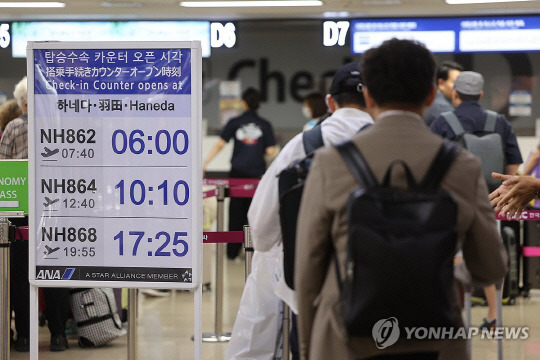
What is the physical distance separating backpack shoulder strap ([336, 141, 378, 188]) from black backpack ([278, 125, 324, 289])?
941mm

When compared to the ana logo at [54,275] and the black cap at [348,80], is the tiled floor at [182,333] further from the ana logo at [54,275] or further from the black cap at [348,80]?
the black cap at [348,80]

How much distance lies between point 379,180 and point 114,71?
7.32 ft

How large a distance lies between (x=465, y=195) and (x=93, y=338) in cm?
442

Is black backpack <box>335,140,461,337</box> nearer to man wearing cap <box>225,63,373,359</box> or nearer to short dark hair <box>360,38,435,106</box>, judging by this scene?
short dark hair <box>360,38,435,106</box>

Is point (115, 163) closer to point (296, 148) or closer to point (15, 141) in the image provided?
point (296, 148)

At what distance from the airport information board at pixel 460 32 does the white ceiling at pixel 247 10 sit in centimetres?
10

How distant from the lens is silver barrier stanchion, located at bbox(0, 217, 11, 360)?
5043 millimetres

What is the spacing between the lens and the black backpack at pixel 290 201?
11.3ft

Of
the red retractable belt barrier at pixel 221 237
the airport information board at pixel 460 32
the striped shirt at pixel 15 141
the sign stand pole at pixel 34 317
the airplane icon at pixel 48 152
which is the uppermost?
the airport information board at pixel 460 32

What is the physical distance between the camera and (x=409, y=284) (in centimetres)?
236

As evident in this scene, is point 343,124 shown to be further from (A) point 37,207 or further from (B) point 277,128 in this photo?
(B) point 277,128

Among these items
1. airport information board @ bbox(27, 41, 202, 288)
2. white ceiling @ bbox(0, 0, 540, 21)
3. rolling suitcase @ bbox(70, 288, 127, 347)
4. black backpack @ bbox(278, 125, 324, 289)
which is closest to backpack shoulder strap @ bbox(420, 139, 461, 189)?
black backpack @ bbox(278, 125, 324, 289)

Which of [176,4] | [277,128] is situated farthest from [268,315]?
[277,128]

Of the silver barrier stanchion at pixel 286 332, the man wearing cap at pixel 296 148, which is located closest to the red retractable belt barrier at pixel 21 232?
the silver barrier stanchion at pixel 286 332
